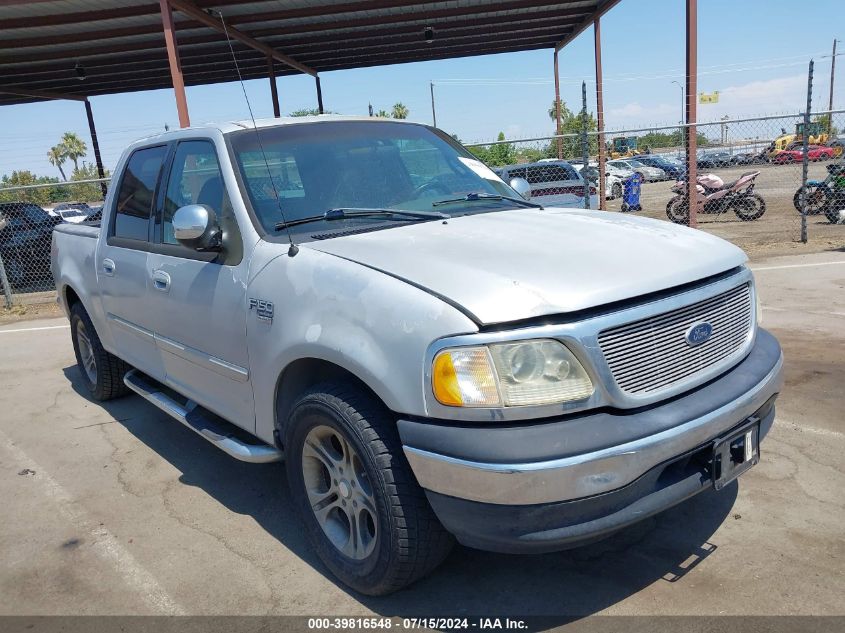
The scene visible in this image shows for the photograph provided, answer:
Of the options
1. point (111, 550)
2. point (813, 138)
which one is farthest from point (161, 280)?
point (813, 138)

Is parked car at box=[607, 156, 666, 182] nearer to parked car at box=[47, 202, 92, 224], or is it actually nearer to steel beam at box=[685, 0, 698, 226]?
steel beam at box=[685, 0, 698, 226]

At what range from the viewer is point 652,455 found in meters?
2.21

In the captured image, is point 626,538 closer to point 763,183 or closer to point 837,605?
point 837,605

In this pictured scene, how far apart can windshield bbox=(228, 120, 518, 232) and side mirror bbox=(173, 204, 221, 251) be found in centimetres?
23

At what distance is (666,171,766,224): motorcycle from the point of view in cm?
1523

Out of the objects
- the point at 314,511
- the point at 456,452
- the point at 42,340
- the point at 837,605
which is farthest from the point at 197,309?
the point at 42,340

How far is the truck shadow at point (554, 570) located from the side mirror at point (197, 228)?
1456 mm

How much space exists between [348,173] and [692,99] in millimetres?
9148

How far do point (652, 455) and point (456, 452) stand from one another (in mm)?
646

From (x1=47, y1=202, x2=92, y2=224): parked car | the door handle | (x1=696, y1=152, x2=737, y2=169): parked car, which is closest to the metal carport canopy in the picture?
(x1=47, y1=202, x2=92, y2=224): parked car

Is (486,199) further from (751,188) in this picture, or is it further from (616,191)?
(616,191)

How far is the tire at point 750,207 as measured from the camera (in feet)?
49.9

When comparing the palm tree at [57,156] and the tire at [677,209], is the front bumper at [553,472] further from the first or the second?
the palm tree at [57,156]

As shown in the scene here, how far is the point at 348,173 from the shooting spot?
11.3 feet
